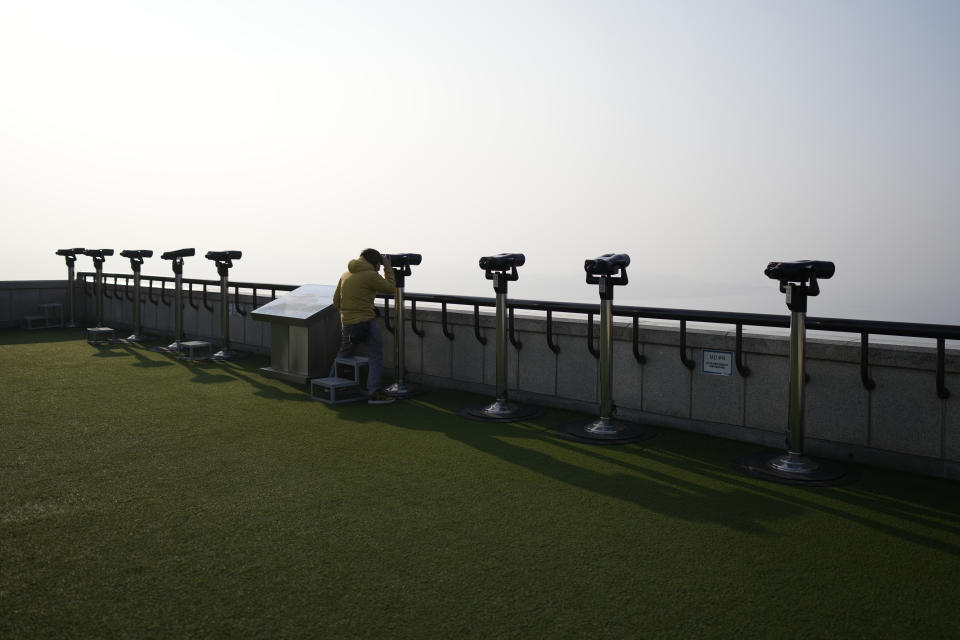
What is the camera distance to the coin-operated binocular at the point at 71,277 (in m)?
16.1

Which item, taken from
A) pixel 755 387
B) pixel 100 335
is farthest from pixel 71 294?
pixel 755 387

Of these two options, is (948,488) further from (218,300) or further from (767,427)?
(218,300)

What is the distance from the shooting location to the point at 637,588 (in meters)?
A: 3.35

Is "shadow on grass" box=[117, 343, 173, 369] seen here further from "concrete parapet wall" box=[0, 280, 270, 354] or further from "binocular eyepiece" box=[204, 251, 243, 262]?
"binocular eyepiece" box=[204, 251, 243, 262]

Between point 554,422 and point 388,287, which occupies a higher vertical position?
point 388,287

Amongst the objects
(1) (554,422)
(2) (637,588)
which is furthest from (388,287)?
(2) (637,588)

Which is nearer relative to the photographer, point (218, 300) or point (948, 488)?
point (948, 488)

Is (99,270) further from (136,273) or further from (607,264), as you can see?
(607,264)

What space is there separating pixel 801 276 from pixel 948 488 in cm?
183

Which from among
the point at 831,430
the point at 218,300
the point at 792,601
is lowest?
the point at 792,601

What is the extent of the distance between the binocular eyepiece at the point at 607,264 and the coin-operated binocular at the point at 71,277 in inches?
566

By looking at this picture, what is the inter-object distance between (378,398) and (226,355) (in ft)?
14.5

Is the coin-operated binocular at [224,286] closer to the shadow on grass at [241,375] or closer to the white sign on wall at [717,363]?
the shadow on grass at [241,375]

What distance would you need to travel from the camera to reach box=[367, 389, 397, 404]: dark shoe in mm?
7824
